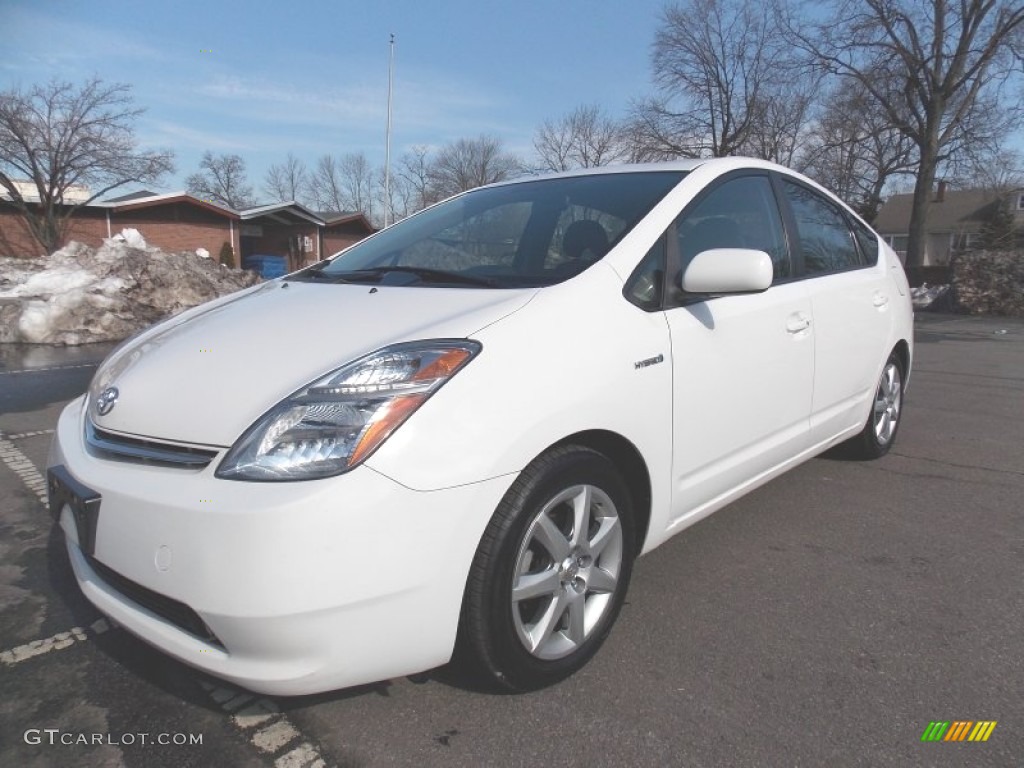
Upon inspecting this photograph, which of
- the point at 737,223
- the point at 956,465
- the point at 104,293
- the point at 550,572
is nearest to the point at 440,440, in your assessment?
the point at 550,572

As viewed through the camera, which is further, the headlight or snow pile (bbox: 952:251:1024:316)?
snow pile (bbox: 952:251:1024:316)

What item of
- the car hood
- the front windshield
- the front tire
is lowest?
the front tire

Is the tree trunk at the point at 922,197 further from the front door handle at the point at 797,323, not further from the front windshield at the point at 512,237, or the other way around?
the front windshield at the point at 512,237

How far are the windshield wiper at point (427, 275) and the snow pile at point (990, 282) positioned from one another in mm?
18081

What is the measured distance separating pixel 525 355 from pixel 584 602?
2.64ft

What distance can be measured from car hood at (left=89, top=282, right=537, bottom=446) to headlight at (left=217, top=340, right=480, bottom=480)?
44 mm

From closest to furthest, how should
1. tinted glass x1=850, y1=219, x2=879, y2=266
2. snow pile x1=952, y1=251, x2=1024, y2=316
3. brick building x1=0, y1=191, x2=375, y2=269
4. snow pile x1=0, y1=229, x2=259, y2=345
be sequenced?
tinted glass x1=850, y1=219, x2=879, y2=266 < snow pile x1=0, y1=229, x2=259, y2=345 < snow pile x1=952, y1=251, x2=1024, y2=316 < brick building x1=0, y1=191, x2=375, y2=269

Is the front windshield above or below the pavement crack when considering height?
above

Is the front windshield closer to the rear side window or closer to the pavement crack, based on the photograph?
the rear side window

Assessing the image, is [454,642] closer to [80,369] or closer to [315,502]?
[315,502]

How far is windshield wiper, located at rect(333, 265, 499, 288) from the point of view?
2293 millimetres

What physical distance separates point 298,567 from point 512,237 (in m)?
1.63

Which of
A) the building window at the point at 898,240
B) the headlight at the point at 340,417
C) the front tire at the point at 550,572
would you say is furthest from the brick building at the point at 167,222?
the building window at the point at 898,240

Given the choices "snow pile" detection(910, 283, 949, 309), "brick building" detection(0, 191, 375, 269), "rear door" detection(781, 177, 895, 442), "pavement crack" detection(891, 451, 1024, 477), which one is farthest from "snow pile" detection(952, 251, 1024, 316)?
"brick building" detection(0, 191, 375, 269)
